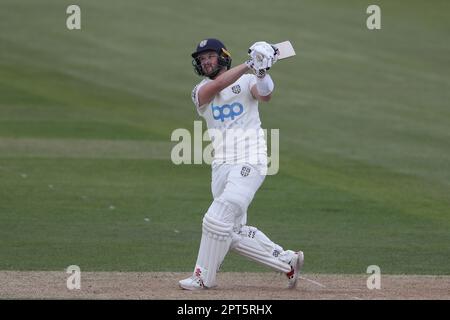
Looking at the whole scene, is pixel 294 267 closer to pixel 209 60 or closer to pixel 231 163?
pixel 231 163

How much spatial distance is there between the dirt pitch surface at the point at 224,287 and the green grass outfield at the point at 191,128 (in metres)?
0.91

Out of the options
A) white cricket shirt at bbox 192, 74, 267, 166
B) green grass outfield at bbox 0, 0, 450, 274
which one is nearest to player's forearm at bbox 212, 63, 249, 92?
white cricket shirt at bbox 192, 74, 267, 166

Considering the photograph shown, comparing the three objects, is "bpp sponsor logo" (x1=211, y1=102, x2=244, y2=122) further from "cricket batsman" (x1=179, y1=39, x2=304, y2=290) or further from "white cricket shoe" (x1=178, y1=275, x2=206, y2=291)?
"white cricket shoe" (x1=178, y1=275, x2=206, y2=291)

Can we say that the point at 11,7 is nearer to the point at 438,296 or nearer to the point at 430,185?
the point at 430,185

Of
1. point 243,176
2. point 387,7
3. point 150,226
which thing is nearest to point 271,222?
point 150,226

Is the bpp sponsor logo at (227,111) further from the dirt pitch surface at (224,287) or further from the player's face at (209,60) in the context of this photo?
the dirt pitch surface at (224,287)

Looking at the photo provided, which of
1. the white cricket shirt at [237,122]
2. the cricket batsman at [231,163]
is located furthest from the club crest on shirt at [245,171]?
the white cricket shirt at [237,122]

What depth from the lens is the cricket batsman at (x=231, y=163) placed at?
1126 cm

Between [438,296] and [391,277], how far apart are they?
1.59 metres

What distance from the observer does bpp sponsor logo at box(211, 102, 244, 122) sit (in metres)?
11.5

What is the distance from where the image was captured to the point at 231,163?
1147cm

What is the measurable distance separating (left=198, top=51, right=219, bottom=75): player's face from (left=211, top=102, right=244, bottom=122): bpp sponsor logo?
0.41m

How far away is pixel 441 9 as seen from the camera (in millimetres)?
43344

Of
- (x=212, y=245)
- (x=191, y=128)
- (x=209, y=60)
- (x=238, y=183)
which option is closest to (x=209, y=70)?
(x=209, y=60)
